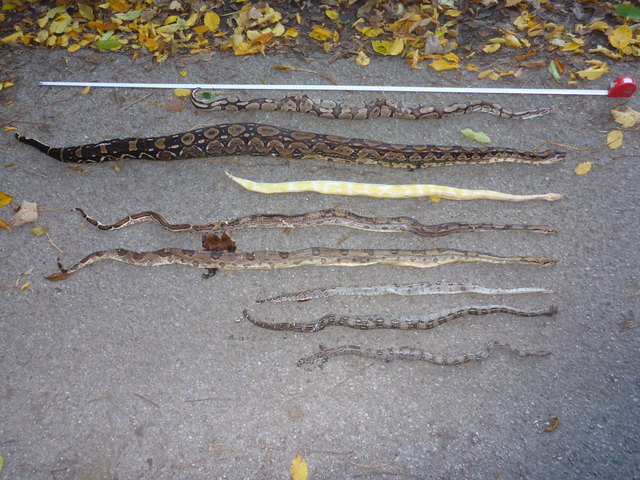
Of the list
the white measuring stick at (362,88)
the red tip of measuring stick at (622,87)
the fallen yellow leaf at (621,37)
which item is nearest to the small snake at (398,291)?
the white measuring stick at (362,88)

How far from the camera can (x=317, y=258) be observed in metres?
4.52

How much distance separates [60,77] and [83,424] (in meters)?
4.74

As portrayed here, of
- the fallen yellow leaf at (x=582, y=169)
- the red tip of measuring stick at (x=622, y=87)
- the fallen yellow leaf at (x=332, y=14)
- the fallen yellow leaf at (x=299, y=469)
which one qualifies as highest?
the fallen yellow leaf at (x=332, y=14)

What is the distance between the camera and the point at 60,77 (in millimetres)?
5984

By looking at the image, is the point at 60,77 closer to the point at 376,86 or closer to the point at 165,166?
the point at 165,166

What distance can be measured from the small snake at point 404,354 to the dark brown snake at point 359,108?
3.01m

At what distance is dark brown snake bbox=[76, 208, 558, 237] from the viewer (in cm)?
468

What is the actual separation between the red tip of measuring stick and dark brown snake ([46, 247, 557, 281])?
2702 millimetres

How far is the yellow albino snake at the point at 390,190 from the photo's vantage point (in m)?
4.89

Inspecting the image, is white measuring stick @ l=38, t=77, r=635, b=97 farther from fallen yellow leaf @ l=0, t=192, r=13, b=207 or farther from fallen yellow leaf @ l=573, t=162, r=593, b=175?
fallen yellow leaf @ l=0, t=192, r=13, b=207

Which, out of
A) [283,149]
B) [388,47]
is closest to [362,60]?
[388,47]

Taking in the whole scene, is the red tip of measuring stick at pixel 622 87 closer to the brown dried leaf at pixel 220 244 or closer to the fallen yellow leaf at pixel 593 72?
the fallen yellow leaf at pixel 593 72

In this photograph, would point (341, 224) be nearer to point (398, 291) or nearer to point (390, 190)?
point (390, 190)

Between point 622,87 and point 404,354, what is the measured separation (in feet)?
14.8
